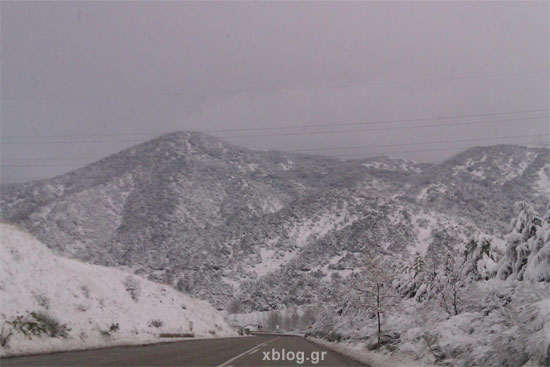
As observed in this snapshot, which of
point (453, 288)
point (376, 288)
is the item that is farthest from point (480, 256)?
point (376, 288)

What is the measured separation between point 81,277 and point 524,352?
33257 mm

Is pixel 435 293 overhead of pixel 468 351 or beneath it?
beneath

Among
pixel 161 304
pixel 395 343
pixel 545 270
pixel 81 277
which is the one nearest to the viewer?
pixel 545 270

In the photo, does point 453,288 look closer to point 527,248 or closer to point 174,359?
point 527,248

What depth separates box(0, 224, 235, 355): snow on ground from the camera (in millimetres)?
24344

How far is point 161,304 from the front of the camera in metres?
52.5

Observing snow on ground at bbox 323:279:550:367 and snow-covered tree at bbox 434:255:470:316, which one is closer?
snow on ground at bbox 323:279:550:367

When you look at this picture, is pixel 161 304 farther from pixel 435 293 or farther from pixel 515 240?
pixel 515 240

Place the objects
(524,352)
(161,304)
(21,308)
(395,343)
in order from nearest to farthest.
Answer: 1. (524,352)
2. (21,308)
3. (395,343)
4. (161,304)

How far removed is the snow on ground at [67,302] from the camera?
24344mm

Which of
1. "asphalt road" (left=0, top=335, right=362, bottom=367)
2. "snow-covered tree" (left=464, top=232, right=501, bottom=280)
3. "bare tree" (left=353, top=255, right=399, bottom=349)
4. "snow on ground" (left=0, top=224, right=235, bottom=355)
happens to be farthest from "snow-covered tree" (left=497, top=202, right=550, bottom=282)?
"snow on ground" (left=0, top=224, right=235, bottom=355)

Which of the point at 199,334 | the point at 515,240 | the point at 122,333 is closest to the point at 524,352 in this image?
the point at 515,240

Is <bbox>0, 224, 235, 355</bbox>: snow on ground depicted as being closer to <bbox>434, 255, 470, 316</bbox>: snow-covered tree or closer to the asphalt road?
the asphalt road

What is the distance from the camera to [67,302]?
32062mm
